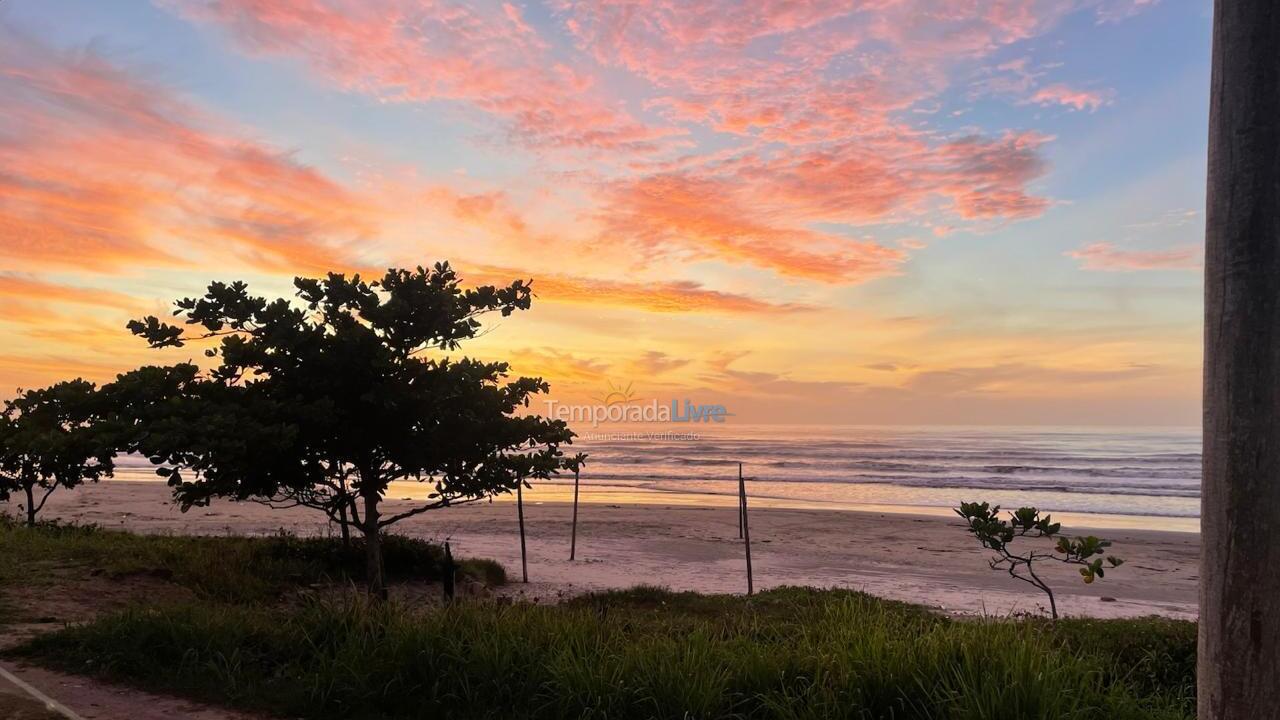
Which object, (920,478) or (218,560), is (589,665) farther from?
(920,478)

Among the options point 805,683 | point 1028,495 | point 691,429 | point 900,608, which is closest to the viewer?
point 805,683

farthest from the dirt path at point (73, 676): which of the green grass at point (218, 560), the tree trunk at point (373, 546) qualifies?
the tree trunk at point (373, 546)

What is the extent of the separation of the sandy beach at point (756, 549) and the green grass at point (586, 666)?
276 inches

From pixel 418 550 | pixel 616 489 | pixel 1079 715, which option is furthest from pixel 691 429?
pixel 1079 715

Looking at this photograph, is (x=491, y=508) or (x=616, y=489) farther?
(x=616, y=489)

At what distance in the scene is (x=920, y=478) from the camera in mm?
51469

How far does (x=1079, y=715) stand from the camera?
5.29 m

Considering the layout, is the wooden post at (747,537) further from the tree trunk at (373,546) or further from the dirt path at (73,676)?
the dirt path at (73,676)

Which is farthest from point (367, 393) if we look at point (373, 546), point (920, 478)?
point (920, 478)

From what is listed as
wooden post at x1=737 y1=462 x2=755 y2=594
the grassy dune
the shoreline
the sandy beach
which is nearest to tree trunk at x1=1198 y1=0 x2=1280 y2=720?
the grassy dune

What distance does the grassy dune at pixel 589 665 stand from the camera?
5676 millimetres

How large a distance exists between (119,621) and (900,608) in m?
10.6

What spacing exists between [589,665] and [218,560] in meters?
8.62

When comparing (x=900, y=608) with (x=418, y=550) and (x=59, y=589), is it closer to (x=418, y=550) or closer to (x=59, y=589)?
(x=418, y=550)
